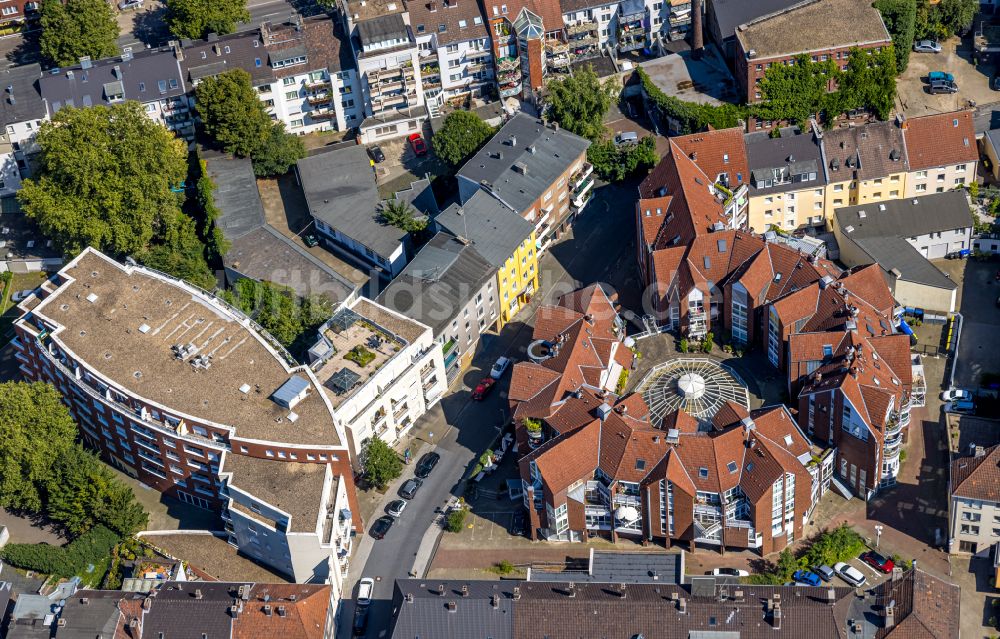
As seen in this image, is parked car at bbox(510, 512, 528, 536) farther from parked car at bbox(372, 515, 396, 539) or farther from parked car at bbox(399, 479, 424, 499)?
parked car at bbox(372, 515, 396, 539)

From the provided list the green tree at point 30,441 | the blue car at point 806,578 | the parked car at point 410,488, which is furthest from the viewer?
the parked car at point 410,488

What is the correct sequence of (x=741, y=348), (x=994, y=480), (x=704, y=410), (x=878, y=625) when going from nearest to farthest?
(x=878, y=625), (x=994, y=480), (x=704, y=410), (x=741, y=348)

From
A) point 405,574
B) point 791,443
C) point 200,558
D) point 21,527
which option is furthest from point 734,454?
point 21,527

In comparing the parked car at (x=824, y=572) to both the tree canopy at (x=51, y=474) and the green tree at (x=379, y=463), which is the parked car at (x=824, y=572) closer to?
the green tree at (x=379, y=463)

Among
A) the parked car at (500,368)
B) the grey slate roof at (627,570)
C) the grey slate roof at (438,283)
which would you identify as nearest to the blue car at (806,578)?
the grey slate roof at (627,570)

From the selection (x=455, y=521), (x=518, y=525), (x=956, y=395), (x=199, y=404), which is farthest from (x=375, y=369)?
(x=956, y=395)

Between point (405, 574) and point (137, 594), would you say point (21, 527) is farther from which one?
point (405, 574)

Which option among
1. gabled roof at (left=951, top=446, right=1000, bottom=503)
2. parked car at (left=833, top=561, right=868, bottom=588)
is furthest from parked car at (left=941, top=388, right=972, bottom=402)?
parked car at (left=833, top=561, right=868, bottom=588)
